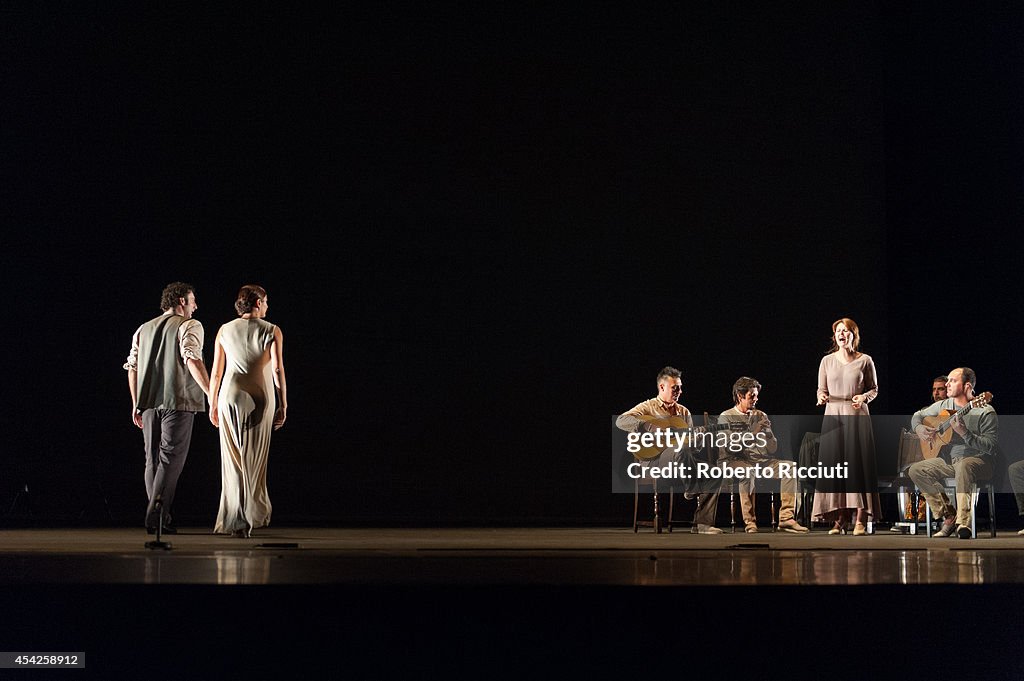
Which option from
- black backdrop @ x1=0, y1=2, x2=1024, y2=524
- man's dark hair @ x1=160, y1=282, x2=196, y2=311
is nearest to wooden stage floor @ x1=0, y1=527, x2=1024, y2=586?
man's dark hair @ x1=160, y1=282, x2=196, y2=311

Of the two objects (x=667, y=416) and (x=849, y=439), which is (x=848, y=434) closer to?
(x=849, y=439)

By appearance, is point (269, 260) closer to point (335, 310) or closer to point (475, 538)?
point (335, 310)

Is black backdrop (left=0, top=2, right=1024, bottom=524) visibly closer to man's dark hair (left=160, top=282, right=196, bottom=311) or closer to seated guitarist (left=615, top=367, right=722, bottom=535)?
seated guitarist (left=615, top=367, right=722, bottom=535)

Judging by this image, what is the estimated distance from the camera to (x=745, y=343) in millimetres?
7648

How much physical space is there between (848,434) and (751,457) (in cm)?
52

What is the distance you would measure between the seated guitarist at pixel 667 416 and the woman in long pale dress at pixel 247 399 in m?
1.92

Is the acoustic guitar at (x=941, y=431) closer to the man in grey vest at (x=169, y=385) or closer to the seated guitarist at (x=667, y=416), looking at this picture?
the seated guitarist at (x=667, y=416)

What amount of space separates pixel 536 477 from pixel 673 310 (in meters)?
1.45

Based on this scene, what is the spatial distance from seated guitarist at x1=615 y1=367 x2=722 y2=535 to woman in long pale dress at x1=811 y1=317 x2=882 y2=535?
555 millimetres

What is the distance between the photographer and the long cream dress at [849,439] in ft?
19.3

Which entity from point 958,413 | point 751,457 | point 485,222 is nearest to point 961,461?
point 958,413

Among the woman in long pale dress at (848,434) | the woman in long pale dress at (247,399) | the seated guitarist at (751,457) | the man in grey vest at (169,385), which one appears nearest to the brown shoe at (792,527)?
the seated guitarist at (751,457)

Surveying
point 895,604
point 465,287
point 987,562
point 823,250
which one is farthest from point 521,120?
point 895,604

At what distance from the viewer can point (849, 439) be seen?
235 inches
